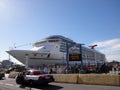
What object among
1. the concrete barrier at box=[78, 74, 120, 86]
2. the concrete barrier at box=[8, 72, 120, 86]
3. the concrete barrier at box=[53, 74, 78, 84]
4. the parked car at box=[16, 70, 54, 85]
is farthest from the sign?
the parked car at box=[16, 70, 54, 85]

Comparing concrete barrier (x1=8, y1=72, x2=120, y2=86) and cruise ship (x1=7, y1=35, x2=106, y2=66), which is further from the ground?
cruise ship (x1=7, y1=35, x2=106, y2=66)

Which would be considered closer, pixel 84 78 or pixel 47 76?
pixel 47 76

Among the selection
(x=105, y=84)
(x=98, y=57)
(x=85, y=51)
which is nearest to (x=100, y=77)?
(x=105, y=84)

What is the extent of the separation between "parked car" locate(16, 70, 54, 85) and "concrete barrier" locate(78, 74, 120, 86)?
247cm

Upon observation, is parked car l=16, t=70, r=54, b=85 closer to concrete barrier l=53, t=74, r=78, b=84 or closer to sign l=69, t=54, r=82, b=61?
concrete barrier l=53, t=74, r=78, b=84

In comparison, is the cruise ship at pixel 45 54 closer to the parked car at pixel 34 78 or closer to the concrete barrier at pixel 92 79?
the concrete barrier at pixel 92 79

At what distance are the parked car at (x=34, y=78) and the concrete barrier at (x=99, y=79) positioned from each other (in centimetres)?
247

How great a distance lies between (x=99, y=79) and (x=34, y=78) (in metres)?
4.61

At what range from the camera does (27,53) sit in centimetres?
5303

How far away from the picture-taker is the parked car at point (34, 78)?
564 inches

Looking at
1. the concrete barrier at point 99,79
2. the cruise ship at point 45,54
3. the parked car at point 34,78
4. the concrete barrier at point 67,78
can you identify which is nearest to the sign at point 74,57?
the concrete barrier at point 67,78

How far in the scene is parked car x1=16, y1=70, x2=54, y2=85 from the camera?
14.3 meters

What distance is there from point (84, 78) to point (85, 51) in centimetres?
4858

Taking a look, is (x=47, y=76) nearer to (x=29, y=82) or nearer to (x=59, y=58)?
(x=29, y=82)
